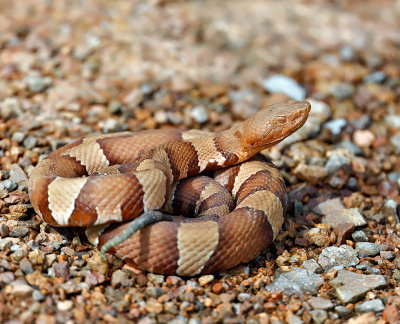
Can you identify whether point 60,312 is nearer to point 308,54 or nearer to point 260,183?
point 260,183

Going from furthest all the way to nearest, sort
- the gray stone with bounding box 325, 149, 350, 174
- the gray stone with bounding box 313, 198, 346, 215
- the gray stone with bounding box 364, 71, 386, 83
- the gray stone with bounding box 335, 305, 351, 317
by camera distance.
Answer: the gray stone with bounding box 364, 71, 386, 83, the gray stone with bounding box 325, 149, 350, 174, the gray stone with bounding box 313, 198, 346, 215, the gray stone with bounding box 335, 305, 351, 317

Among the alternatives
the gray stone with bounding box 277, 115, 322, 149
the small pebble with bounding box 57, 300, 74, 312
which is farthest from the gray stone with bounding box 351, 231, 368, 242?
the small pebble with bounding box 57, 300, 74, 312

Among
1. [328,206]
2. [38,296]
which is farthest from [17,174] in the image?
[328,206]

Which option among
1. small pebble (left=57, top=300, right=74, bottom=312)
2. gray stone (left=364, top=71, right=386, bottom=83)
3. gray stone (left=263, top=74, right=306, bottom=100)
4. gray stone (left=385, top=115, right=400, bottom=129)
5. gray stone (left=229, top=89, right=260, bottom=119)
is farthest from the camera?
gray stone (left=364, top=71, right=386, bottom=83)

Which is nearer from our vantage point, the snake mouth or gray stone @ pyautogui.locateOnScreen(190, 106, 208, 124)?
the snake mouth

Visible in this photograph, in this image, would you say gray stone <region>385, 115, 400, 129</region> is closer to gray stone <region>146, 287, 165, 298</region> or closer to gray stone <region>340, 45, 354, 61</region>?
gray stone <region>340, 45, 354, 61</region>

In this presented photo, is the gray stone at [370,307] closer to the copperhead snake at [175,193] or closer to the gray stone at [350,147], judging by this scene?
the copperhead snake at [175,193]

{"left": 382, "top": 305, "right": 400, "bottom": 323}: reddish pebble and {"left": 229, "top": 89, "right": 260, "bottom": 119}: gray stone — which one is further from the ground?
{"left": 229, "top": 89, "right": 260, "bottom": 119}: gray stone
